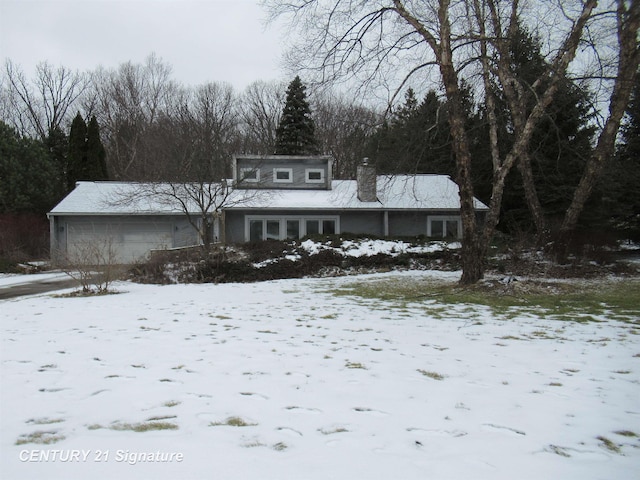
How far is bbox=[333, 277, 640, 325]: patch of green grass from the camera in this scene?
308 inches

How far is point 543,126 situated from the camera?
70.9ft

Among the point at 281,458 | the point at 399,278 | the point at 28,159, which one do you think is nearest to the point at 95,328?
the point at 281,458

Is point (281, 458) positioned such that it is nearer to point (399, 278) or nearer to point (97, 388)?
point (97, 388)

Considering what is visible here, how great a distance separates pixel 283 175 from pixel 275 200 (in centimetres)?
251

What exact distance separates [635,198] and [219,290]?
1952 centimetres

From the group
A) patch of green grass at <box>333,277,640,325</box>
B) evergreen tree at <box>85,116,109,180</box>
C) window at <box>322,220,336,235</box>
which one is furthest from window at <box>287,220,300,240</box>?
evergreen tree at <box>85,116,109,180</box>

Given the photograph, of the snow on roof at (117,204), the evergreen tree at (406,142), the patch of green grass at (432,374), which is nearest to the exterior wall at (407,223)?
the evergreen tree at (406,142)

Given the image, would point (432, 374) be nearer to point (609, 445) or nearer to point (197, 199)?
point (609, 445)

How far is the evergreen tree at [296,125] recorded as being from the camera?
110ft

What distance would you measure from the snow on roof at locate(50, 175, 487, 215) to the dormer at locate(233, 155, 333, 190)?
542mm

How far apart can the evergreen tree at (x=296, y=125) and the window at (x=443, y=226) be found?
48.0 ft

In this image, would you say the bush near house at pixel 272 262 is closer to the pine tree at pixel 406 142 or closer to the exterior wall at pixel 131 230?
the pine tree at pixel 406 142

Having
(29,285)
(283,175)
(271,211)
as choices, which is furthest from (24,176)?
(271,211)

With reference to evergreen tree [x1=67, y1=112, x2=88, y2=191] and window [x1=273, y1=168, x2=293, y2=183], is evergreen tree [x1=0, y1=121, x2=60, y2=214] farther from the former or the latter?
window [x1=273, y1=168, x2=293, y2=183]
